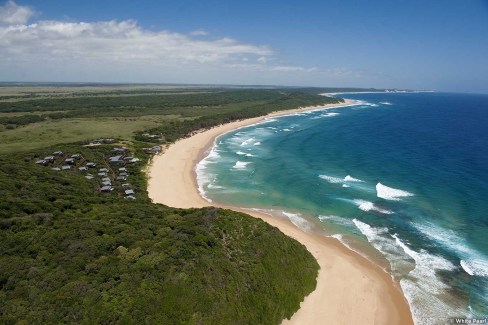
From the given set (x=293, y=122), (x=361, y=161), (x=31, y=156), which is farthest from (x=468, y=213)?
(x=293, y=122)

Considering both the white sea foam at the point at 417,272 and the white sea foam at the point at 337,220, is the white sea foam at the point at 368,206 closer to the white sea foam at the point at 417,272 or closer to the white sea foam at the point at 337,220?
the white sea foam at the point at 337,220

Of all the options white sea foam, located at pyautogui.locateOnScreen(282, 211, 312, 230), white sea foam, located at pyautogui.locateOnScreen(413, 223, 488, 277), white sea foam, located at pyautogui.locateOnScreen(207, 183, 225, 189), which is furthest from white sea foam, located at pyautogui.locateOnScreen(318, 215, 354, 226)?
white sea foam, located at pyautogui.locateOnScreen(207, 183, 225, 189)

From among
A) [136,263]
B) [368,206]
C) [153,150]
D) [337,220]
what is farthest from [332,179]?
[136,263]

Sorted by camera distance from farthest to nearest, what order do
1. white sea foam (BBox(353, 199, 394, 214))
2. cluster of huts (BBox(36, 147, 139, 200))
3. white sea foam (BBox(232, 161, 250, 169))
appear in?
1. white sea foam (BBox(232, 161, 250, 169))
2. cluster of huts (BBox(36, 147, 139, 200))
3. white sea foam (BBox(353, 199, 394, 214))

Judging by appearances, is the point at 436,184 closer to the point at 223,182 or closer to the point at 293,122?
the point at 223,182

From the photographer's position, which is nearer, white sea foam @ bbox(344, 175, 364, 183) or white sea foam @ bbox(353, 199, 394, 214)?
white sea foam @ bbox(353, 199, 394, 214)

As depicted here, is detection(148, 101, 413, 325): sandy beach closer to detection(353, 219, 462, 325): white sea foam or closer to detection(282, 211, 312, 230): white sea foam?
detection(282, 211, 312, 230): white sea foam

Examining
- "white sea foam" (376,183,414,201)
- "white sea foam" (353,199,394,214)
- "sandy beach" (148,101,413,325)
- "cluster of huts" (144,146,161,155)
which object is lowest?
"sandy beach" (148,101,413,325)
